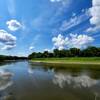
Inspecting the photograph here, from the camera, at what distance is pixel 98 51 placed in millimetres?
114562

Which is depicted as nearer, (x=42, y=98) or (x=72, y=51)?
(x=42, y=98)

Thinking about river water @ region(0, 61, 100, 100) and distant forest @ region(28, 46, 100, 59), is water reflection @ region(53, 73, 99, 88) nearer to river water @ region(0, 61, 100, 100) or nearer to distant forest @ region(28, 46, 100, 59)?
river water @ region(0, 61, 100, 100)

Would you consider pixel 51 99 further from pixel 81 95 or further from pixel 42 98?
pixel 81 95

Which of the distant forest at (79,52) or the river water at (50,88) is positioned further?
the distant forest at (79,52)

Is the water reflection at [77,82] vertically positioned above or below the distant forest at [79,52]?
below

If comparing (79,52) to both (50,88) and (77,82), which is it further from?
(50,88)

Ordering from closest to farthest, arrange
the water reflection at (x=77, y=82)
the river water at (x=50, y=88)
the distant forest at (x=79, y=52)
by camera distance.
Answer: the river water at (x=50, y=88) < the water reflection at (x=77, y=82) < the distant forest at (x=79, y=52)

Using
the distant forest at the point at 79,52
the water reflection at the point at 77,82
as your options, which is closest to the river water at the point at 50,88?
the water reflection at the point at 77,82

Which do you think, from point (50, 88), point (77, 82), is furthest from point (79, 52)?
point (50, 88)

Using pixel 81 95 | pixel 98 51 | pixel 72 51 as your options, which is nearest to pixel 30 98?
pixel 81 95

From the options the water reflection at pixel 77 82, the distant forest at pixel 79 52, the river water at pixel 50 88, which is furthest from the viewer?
the distant forest at pixel 79 52

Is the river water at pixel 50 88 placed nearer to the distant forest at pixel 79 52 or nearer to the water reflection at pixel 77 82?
the water reflection at pixel 77 82

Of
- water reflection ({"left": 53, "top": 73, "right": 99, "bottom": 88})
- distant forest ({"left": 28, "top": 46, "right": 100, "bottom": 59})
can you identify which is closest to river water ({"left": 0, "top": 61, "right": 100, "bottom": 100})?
water reflection ({"left": 53, "top": 73, "right": 99, "bottom": 88})

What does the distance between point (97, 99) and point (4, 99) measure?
25.0ft
